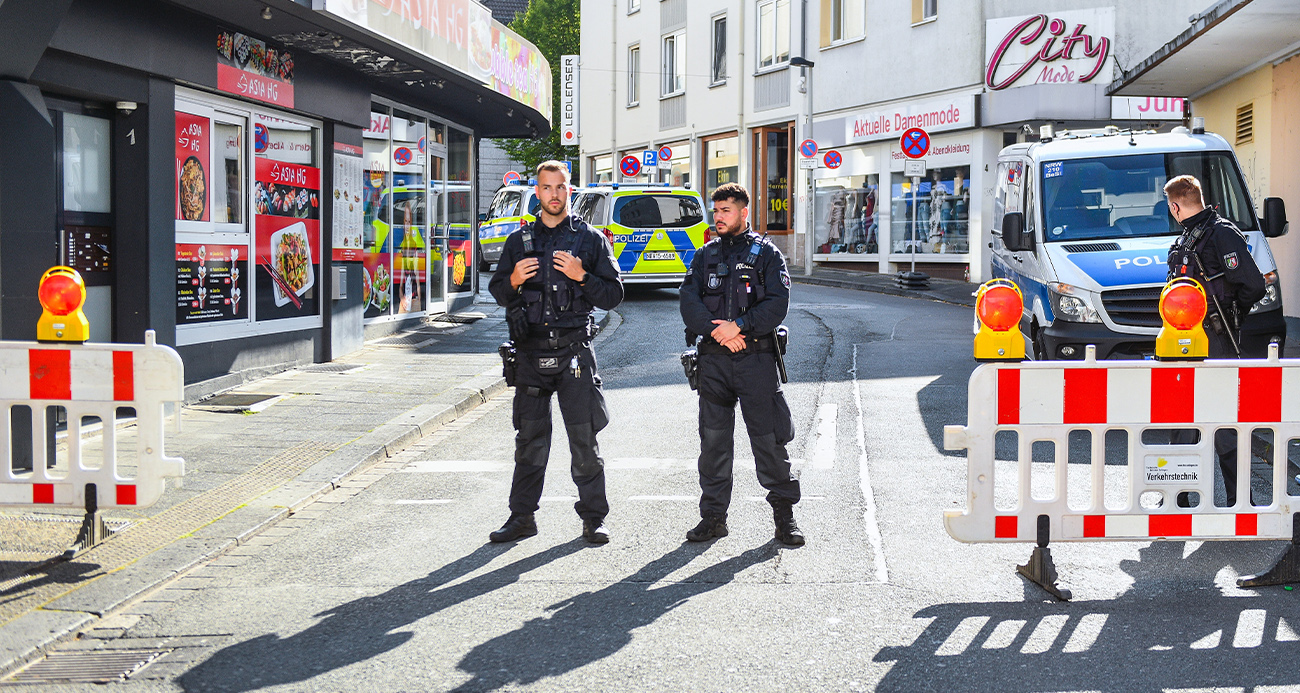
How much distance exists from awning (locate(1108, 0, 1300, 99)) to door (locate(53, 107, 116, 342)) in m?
10.1

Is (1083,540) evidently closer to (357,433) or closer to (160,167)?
(357,433)

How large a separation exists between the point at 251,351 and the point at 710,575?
7.24 meters

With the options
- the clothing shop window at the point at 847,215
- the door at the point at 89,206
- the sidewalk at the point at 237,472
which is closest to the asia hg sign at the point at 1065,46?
the clothing shop window at the point at 847,215

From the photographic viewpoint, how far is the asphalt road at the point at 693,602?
446 cm

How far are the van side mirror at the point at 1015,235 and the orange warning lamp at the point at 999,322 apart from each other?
5.97 meters

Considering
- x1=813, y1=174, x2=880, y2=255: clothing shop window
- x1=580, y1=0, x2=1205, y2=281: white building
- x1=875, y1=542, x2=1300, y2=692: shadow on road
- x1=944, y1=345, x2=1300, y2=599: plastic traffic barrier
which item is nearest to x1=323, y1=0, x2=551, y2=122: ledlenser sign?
x1=944, y1=345, x2=1300, y2=599: plastic traffic barrier

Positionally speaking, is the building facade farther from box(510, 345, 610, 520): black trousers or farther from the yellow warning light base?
the yellow warning light base

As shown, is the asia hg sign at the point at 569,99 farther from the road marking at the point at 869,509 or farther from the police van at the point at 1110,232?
the road marking at the point at 869,509

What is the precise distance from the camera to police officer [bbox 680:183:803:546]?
6.37 metres

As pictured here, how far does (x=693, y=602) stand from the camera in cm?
532

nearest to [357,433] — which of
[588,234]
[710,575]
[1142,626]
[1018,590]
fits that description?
[588,234]

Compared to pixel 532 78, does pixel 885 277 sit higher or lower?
lower

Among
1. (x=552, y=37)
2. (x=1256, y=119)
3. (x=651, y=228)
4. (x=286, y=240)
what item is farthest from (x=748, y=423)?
(x=552, y=37)

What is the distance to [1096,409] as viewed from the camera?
5.48m
